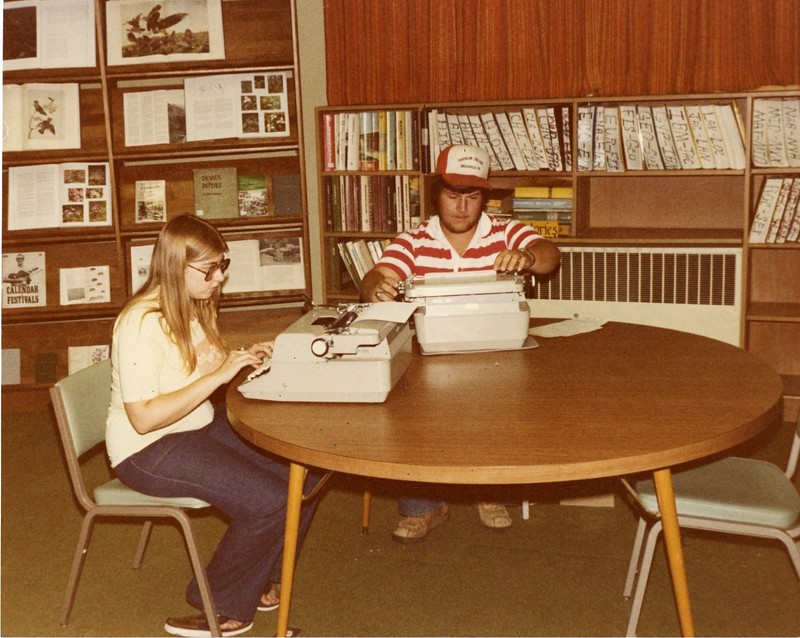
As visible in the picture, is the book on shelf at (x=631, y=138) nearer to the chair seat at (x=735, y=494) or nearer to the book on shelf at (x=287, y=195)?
the book on shelf at (x=287, y=195)

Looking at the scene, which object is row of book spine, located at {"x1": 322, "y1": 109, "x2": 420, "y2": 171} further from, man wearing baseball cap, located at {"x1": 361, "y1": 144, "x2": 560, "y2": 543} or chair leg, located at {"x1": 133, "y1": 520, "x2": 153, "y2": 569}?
chair leg, located at {"x1": 133, "y1": 520, "x2": 153, "y2": 569}

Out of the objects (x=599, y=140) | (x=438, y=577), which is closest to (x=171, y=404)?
(x=438, y=577)

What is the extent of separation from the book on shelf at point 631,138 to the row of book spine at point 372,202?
0.94m

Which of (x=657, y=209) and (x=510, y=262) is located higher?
(x=657, y=209)

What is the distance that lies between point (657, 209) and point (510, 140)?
76 cm

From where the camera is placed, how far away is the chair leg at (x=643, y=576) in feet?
6.05

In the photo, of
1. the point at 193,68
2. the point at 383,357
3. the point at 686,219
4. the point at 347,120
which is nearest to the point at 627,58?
the point at 686,219

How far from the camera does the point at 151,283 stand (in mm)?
2080

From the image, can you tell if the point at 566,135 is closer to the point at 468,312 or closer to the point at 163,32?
the point at 468,312

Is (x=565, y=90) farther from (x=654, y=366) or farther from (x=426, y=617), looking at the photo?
(x=426, y=617)

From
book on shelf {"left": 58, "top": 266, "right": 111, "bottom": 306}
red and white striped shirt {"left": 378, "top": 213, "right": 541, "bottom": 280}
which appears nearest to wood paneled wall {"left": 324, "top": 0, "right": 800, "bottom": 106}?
red and white striped shirt {"left": 378, "top": 213, "right": 541, "bottom": 280}

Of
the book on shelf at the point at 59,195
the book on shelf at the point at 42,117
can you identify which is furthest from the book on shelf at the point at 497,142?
the book on shelf at the point at 42,117

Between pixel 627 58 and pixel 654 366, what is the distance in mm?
2004

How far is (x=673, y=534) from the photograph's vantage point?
167 cm
